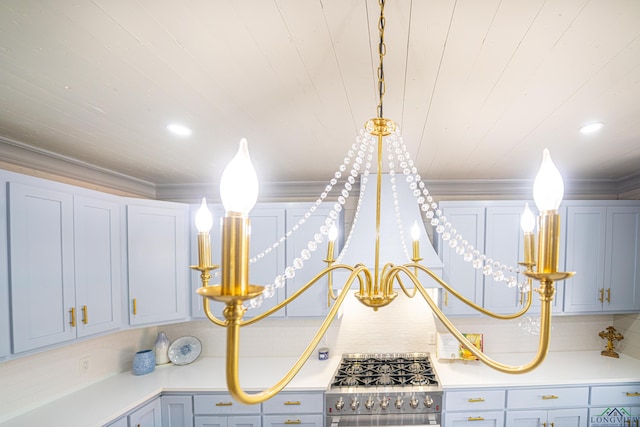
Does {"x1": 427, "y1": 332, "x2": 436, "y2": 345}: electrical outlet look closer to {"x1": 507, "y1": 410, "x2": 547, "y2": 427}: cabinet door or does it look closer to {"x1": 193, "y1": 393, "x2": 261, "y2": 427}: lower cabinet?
{"x1": 507, "y1": 410, "x2": 547, "y2": 427}: cabinet door

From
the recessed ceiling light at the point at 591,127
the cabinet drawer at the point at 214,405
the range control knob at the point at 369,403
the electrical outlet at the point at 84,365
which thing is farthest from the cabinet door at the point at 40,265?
the recessed ceiling light at the point at 591,127

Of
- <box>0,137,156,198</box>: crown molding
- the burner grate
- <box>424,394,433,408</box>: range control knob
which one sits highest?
<box>0,137,156,198</box>: crown molding

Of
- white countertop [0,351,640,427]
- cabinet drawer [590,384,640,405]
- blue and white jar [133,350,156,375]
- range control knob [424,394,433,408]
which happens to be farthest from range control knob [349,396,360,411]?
cabinet drawer [590,384,640,405]

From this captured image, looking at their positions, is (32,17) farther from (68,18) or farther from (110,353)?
(110,353)

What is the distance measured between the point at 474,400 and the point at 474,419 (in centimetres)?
14

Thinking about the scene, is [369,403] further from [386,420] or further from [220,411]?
[220,411]

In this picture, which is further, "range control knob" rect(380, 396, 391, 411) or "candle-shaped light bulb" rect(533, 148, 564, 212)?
"range control knob" rect(380, 396, 391, 411)

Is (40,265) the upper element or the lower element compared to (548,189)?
lower

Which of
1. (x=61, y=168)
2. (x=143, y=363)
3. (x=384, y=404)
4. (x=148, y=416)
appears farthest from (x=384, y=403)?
(x=61, y=168)

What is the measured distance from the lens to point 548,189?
486 mm

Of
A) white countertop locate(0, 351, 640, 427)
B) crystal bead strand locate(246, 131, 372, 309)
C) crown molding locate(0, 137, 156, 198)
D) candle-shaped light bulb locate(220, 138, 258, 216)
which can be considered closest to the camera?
candle-shaped light bulb locate(220, 138, 258, 216)

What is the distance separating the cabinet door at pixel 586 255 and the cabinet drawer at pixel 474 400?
100 centimetres

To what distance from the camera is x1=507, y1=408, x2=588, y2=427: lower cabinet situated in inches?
91.2

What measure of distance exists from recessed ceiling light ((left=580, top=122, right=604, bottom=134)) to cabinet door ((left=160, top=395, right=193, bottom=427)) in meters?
3.01
